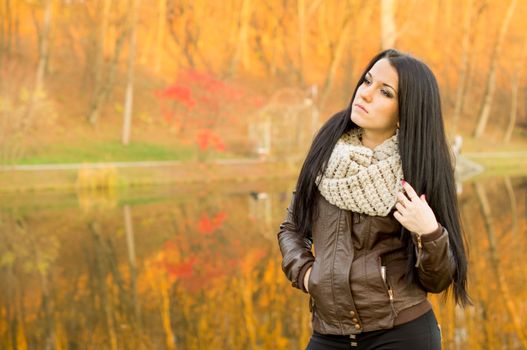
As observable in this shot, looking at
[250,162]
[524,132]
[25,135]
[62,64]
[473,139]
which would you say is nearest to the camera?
[25,135]

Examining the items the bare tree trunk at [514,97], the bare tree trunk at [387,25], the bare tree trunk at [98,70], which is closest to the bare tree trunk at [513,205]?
the bare tree trunk at [387,25]

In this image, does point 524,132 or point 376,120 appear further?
point 524,132

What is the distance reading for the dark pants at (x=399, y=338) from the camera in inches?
99.3

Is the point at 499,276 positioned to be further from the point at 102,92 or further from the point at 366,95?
the point at 102,92

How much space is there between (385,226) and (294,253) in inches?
12.4

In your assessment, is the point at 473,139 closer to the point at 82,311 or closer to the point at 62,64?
the point at 62,64

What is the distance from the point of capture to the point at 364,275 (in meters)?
2.49

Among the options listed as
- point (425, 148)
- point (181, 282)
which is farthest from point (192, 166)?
point (425, 148)

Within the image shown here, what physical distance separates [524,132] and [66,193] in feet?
91.2

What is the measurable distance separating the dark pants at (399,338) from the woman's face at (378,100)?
61 centimetres

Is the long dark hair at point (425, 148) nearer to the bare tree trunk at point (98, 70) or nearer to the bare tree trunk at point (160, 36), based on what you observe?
the bare tree trunk at point (98, 70)

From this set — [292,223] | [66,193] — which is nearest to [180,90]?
[66,193]

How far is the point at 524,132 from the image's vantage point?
42.6m

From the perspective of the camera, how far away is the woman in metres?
2.49
